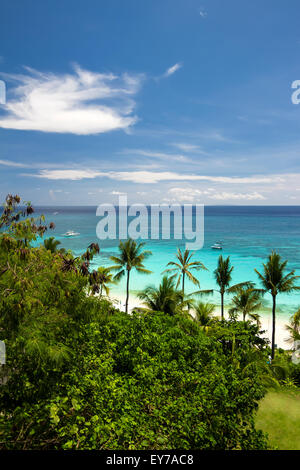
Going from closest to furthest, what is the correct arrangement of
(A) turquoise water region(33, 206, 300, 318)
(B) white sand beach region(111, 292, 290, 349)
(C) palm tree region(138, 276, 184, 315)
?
(C) palm tree region(138, 276, 184, 315)
(B) white sand beach region(111, 292, 290, 349)
(A) turquoise water region(33, 206, 300, 318)

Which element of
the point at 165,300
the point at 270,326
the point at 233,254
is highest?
the point at 165,300

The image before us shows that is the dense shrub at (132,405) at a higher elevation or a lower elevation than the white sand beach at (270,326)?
higher

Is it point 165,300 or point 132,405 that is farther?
point 165,300

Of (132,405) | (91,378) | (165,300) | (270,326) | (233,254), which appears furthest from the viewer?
(233,254)

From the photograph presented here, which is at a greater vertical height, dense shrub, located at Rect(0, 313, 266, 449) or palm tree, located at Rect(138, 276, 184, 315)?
dense shrub, located at Rect(0, 313, 266, 449)

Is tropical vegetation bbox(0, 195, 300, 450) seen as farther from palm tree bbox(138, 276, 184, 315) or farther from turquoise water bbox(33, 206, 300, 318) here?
turquoise water bbox(33, 206, 300, 318)

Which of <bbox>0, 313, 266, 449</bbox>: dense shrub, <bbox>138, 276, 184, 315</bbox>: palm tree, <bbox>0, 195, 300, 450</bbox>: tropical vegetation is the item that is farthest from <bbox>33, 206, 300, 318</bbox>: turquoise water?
<bbox>0, 313, 266, 449</bbox>: dense shrub

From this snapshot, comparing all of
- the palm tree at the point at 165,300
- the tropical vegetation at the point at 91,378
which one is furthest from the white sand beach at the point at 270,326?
the tropical vegetation at the point at 91,378

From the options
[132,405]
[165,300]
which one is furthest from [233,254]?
[132,405]

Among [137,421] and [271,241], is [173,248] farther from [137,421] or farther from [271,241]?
[137,421]

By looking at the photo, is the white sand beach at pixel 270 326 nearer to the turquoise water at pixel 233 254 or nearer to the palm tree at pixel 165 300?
the turquoise water at pixel 233 254

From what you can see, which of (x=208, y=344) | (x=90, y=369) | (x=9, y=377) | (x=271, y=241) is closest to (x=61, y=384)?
(x=90, y=369)

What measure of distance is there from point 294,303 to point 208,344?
113 feet

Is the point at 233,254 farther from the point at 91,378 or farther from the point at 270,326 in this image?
the point at 91,378
